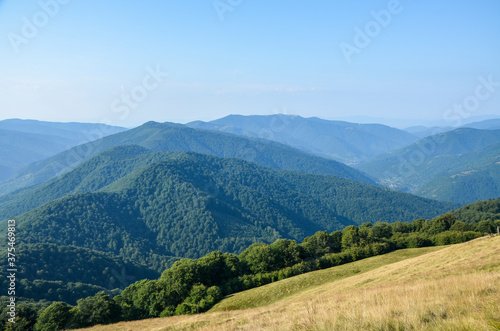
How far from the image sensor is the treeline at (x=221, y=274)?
139 ft

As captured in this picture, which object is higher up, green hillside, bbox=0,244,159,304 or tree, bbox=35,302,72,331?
tree, bbox=35,302,72,331

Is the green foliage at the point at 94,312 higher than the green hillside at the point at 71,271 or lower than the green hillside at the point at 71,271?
higher

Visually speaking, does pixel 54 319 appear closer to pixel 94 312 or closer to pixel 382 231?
pixel 94 312

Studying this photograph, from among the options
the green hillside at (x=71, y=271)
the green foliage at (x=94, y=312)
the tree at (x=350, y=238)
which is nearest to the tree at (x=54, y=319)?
the green foliage at (x=94, y=312)

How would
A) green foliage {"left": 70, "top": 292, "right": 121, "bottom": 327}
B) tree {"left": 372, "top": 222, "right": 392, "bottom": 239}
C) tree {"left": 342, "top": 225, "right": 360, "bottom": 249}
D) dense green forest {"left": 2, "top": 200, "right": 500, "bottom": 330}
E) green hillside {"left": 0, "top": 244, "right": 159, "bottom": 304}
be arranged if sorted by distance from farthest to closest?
1. green hillside {"left": 0, "top": 244, "right": 159, "bottom": 304}
2. tree {"left": 372, "top": 222, "right": 392, "bottom": 239}
3. tree {"left": 342, "top": 225, "right": 360, "bottom": 249}
4. dense green forest {"left": 2, "top": 200, "right": 500, "bottom": 330}
5. green foliage {"left": 70, "top": 292, "right": 121, "bottom": 327}

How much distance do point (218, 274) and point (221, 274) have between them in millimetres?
595

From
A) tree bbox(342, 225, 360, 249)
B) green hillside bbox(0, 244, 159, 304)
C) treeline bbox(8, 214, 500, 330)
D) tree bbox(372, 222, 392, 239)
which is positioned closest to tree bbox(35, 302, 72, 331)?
treeline bbox(8, 214, 500, 330)

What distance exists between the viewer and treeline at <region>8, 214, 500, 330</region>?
139ft

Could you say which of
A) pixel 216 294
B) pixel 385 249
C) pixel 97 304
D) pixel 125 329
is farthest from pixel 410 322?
pixel 385 249

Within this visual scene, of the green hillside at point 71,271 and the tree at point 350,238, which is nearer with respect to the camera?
the tree at point 350,238

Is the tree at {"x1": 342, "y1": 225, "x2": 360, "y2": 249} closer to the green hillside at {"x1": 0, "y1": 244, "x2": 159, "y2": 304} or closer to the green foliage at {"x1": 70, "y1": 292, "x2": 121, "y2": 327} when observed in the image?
the green foliage at {"x1": 70, "y1": 292, "x2": 121, "y2": 327}

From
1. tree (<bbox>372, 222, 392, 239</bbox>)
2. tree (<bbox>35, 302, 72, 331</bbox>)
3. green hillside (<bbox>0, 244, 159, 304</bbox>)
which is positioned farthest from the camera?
green hillside (<bbox>0, 244, 159, 304</bbox>)

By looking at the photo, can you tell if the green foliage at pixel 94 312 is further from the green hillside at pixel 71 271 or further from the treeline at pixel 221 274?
the green hillside at pixel 71 271

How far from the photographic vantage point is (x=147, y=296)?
162ft
